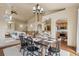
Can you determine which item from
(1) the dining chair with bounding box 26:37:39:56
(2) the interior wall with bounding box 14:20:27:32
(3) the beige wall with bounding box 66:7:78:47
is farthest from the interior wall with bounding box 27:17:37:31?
(3) the beige wall with bounding box 66:7:78:47

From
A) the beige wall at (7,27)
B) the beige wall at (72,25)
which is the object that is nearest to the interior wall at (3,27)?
the beige wall at (7,27)

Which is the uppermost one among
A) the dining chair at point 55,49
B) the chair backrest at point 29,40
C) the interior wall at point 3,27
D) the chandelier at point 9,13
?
the chandelier at point 9,13

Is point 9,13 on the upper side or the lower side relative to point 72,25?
upper

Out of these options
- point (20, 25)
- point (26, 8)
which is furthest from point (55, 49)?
point (26, 8)

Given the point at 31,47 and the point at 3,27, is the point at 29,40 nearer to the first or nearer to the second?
the point at 31,47

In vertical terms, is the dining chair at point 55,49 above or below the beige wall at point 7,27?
below

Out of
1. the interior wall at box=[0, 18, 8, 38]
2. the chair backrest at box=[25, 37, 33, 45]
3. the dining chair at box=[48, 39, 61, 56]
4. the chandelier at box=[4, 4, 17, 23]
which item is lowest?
the dining chair at box=[48, 39, 61, 56]

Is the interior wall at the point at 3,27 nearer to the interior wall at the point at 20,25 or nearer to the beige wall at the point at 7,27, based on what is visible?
the beige wall at the point at 7,27

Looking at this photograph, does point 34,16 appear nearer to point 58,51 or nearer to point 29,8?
point 29,8

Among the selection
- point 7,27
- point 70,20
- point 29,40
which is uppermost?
point 70,20

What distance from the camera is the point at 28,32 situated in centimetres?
220

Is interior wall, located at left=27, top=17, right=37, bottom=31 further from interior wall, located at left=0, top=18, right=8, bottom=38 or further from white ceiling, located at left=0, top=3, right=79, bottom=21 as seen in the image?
interior wall, located at left=0, top=18, right=8, bottom=38

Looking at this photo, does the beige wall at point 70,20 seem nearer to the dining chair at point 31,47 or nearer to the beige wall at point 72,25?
the beige wall at point 72,25

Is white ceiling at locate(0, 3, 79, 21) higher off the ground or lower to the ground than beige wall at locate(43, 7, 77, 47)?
higher
